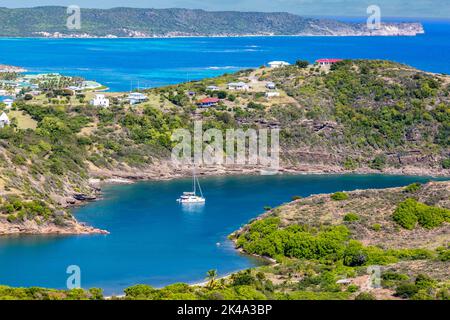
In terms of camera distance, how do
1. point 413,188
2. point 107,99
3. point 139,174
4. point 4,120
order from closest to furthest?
point 413,188 < point 139,174 < point 4,120 < point 107,99

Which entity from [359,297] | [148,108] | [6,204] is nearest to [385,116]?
[148,108]

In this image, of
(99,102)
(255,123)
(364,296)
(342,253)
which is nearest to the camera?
(364,296)

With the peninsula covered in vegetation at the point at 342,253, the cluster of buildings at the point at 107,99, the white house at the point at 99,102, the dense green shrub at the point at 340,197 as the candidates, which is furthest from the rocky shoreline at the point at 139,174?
the dense green shrub at the point at 340,197

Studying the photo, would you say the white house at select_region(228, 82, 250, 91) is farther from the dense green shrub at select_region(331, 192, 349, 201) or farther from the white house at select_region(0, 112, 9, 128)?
the dense green shrub at select_region(331, 192, 349, 201)

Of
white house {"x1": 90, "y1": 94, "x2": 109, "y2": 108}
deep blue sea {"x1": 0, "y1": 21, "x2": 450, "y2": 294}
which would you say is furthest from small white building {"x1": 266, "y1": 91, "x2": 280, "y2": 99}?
deep blue sea {"x1": 0, "y1": 21, "x2": 450, "y2": 294}

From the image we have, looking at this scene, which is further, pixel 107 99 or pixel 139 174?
pixel 107 99

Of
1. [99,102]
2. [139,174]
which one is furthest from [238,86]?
[139,174]

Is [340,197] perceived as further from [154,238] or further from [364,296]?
[364,296]
